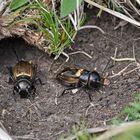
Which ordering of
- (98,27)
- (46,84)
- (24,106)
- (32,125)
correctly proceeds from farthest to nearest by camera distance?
(98,27), (46,84), (24,106), (32,125)

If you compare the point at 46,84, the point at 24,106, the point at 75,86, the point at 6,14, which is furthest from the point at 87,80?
the point at 6,14

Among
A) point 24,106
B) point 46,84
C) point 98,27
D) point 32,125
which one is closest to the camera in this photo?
point 32,125

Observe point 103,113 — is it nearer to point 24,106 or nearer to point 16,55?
point 24,106

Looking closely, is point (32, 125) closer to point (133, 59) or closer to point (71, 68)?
point (71, 68)

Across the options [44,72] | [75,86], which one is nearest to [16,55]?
[44,72]

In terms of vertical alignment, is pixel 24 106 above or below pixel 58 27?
below

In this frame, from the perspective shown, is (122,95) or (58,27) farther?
(58,27)

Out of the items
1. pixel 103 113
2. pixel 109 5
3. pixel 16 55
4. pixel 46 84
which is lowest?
pixel 103 113
